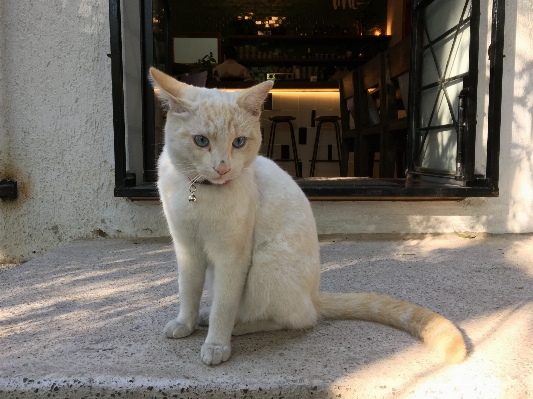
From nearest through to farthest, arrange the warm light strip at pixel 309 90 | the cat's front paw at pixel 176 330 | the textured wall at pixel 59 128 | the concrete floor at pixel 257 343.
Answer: the concrete floor at pixel 257 343 < the cat's front paw at pixel 176 330 < the textured wall at pixel 59 128 < the warm light strip at pixel 309 90

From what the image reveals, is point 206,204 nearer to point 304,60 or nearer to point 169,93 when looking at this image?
point 169,93

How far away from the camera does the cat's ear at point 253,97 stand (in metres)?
1.50

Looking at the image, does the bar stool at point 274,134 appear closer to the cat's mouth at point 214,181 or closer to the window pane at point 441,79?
the window pane at point 441,79

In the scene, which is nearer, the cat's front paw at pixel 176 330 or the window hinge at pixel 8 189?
the cat's front paw at pixel 176 330

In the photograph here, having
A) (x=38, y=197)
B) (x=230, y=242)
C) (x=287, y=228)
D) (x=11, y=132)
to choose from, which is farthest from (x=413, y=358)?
(x=11, y=132)

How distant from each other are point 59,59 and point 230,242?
264 cm

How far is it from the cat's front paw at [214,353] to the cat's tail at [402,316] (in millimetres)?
473

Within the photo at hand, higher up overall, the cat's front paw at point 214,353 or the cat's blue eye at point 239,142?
the cat's blue eye at point 239,142

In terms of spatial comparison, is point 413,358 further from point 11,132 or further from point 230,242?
point 11,132

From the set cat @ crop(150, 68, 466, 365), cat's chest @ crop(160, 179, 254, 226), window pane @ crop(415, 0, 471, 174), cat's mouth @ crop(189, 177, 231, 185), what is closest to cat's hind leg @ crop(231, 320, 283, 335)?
cat @ crop(150, 68, 466, 365)

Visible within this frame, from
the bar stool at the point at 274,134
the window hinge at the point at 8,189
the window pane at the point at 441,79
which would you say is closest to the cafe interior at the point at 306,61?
the bar stool at the point at 274,134

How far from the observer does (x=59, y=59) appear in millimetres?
3379

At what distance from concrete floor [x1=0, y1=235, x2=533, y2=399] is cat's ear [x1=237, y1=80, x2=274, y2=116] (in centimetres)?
84

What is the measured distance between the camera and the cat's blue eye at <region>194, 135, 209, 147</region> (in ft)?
4.70
